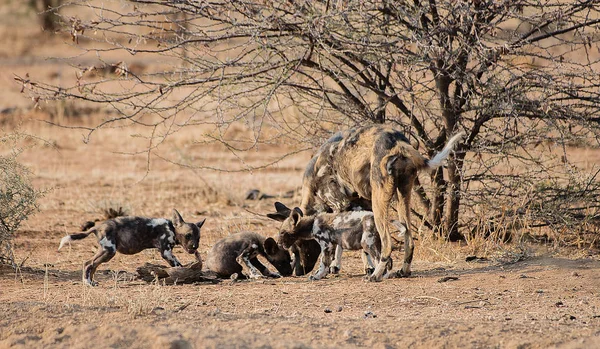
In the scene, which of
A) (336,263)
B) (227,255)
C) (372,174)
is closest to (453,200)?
(336,263)

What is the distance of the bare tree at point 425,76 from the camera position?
8750mm

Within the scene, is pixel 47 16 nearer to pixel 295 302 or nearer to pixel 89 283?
pixel 89 283

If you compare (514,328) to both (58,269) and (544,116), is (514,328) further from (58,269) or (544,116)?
(58,269)

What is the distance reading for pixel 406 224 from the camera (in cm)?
846

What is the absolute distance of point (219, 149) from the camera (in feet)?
63.8

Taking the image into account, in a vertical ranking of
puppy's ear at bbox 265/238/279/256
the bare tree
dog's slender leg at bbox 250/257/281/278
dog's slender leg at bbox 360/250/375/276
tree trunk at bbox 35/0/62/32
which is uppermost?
tree trunk at bbox 35/0/62/32


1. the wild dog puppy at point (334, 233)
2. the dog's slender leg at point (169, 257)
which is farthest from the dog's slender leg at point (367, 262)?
the dog's slender leg at point (169, 257)

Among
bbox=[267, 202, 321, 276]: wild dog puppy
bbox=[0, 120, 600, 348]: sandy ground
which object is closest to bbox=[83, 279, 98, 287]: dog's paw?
bbox=[0, 120, 600, 348]: sandy ground

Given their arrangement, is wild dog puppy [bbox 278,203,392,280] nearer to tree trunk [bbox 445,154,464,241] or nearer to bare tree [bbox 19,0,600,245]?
bare tree [bbox 19,0,600,245]

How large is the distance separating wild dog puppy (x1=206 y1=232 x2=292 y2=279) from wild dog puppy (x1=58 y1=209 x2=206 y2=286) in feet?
0.87

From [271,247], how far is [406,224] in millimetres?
1351

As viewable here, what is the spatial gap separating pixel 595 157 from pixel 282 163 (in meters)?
5.88

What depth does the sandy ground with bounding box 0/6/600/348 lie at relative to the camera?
5.73m

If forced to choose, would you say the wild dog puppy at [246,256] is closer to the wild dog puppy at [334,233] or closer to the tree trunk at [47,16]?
the wild dog puppy at [334,233]
